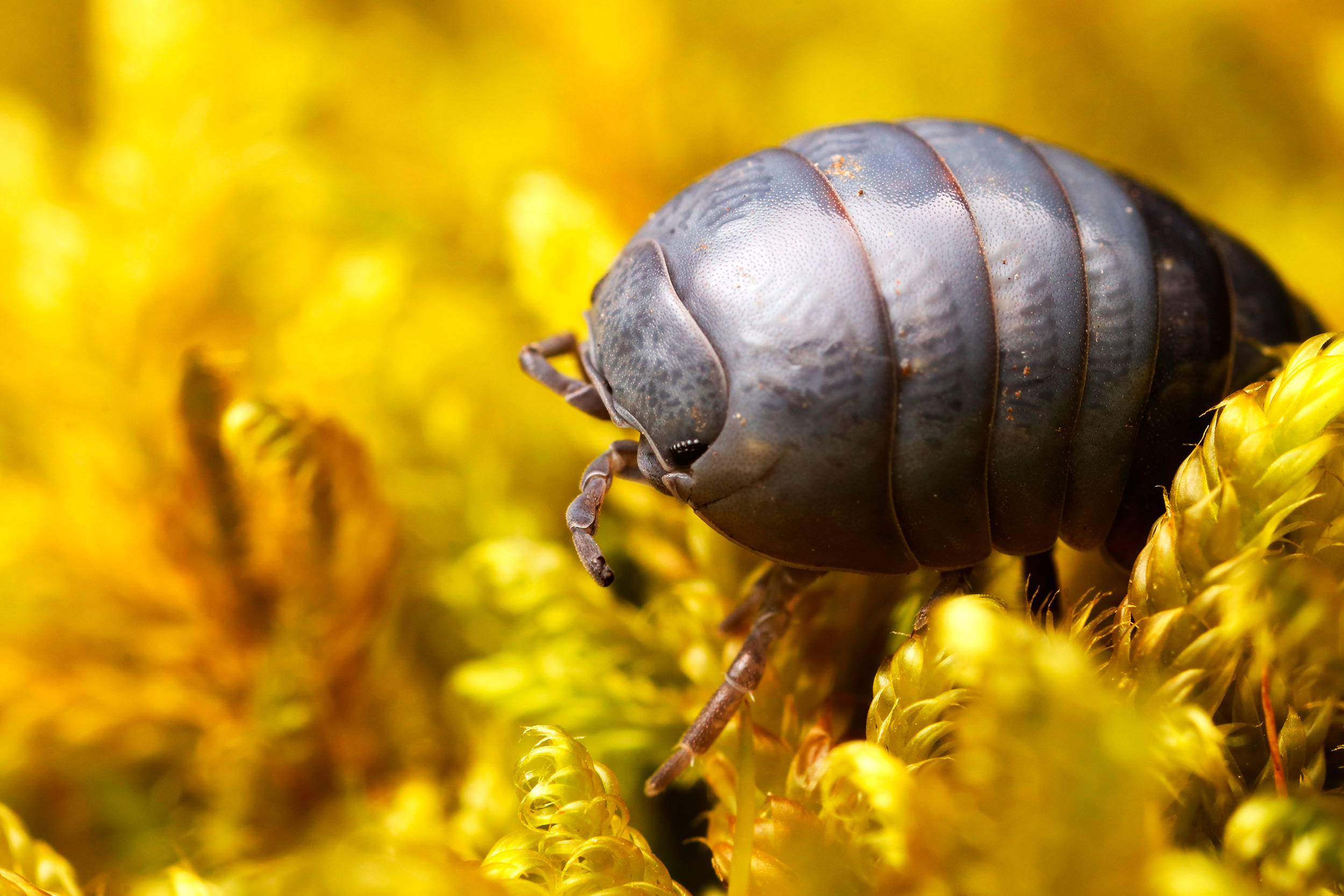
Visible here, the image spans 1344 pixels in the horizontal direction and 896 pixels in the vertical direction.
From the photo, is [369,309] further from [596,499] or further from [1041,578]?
[1041,578]

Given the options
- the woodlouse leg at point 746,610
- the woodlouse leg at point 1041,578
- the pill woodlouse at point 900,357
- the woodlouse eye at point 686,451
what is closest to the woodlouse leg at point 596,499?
the pill woodlouse at point 900,357

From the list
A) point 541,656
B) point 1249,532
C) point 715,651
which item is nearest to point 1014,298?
point 1249,532

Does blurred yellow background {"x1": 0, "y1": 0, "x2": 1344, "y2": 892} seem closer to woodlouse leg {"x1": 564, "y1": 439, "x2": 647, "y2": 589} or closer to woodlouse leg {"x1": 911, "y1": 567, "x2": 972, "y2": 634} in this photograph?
woodlouse leg {"x1": 564, "y1": 439, "x2": 647, "y2": 589}

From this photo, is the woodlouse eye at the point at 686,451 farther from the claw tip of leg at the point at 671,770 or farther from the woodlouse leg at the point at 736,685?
the claw tip of leg at the point at 671,770

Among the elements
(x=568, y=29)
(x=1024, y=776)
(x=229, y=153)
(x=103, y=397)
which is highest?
(x=568, y=29)

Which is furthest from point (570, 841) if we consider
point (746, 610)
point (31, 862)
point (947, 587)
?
point (31, 862)

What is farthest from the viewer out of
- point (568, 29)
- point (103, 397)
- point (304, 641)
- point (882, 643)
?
point (568, 29)

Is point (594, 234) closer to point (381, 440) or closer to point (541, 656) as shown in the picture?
point (381, 440)

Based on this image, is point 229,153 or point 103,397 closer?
point 103,397

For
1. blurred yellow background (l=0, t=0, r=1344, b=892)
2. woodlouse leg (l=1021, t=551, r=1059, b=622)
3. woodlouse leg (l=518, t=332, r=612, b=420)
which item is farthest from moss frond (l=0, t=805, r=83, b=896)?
woodlouse leg (l=1021, t=551, r=1059, b=622)
